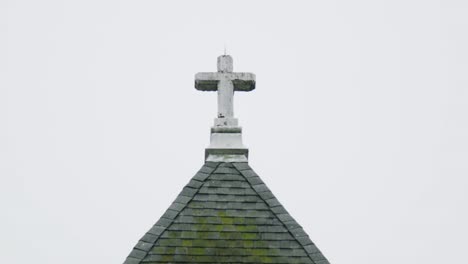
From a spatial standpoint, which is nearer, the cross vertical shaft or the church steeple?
the church steeple

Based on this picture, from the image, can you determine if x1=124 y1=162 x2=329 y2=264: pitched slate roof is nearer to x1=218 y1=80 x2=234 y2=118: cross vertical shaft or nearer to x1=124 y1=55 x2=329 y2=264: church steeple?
x1=124 y1=55 x2=329 y2=264: church steeple

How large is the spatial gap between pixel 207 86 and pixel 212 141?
0.73 metres

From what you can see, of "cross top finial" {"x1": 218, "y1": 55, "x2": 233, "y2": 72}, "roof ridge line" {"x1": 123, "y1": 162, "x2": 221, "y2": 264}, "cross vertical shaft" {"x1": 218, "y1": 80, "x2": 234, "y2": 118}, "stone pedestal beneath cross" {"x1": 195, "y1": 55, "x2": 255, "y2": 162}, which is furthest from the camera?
"cross top finial" {"x1": 218, "y1": 55, "x2": 233, "y2": 72}

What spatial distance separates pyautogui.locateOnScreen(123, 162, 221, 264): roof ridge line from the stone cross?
0.73 metres

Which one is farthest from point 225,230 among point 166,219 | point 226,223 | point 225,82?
point 225,82

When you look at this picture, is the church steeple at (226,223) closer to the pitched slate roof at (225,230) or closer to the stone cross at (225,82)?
the pitched slate roof at (225,230)

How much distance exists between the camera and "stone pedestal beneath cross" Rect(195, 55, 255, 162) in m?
10.4

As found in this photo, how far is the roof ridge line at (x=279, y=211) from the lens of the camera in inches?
370

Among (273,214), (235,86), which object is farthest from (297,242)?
(235,86)

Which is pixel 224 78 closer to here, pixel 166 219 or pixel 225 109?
pixel 225 109

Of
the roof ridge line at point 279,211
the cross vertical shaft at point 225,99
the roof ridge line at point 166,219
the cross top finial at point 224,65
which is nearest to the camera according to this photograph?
the roof ridge line at point 166,219

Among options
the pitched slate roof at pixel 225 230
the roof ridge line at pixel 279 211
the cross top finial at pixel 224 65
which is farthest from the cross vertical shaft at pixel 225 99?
the pitched slate roof at pixel 225 230

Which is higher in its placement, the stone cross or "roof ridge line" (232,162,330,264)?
the stone cross

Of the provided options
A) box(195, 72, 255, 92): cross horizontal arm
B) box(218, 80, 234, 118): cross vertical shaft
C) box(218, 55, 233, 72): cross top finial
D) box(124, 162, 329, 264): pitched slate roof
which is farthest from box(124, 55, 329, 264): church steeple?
box(218, 55, 233, 72): cross top finial
